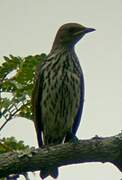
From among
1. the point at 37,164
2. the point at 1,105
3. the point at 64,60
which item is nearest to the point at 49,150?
the point at 37,164

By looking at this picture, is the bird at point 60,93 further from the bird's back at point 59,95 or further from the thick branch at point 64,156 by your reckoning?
the thick branch at point 64,156

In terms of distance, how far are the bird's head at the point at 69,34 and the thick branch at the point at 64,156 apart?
2204 millimetres

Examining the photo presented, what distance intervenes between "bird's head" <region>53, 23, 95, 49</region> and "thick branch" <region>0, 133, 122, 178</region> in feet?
7.23

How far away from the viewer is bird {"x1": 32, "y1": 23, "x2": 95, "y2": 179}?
9.70m

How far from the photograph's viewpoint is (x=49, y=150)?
834 centimetres

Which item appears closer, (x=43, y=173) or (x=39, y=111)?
(x=43, y=173)

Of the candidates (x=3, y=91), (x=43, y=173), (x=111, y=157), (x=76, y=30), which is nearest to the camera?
(x=111, y=157)

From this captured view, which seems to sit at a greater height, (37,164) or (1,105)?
(1,105)

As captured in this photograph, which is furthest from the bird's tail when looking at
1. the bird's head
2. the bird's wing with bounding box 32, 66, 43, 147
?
the bird's head

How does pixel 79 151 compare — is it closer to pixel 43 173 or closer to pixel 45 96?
pixel 43 173

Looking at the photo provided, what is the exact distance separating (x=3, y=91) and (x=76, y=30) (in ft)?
4.56

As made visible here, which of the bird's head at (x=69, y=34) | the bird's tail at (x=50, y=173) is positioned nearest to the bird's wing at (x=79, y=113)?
the bird's head at (x=69, y=34)

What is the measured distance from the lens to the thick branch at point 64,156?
811cm

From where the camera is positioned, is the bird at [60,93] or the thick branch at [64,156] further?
the bird at [60,93]
